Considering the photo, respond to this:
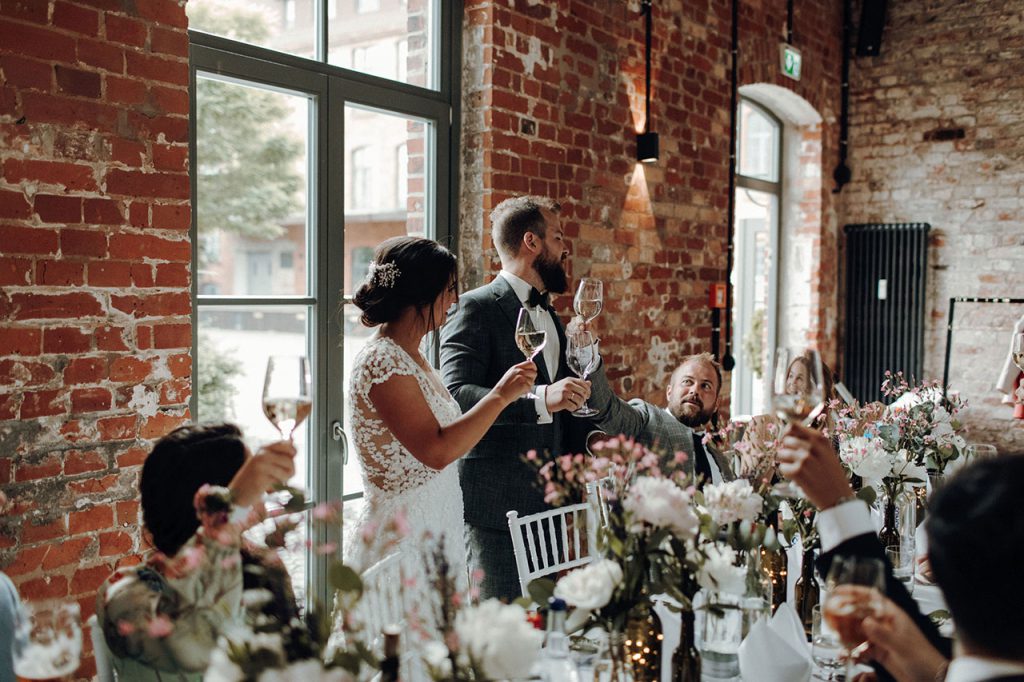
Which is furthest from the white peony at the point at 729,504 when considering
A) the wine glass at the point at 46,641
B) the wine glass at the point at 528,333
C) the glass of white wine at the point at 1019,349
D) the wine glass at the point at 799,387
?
the glass of white wine at the point at 1019,349

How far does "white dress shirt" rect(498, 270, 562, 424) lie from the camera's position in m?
2.81

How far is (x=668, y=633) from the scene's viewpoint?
1946mm

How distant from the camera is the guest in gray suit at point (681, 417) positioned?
10.6ft

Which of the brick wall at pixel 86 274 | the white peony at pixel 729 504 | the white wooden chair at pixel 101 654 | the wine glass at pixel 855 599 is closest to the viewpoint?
the wine glass at pixel 855 599

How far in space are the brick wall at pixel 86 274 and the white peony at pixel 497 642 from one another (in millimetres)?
1585

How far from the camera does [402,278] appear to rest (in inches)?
95.1

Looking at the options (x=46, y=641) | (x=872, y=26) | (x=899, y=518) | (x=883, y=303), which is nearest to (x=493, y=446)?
(x=899, y=518)

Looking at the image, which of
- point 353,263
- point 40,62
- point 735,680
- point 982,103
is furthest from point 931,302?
point 40,62

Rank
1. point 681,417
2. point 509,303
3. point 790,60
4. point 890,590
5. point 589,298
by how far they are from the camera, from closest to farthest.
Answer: point 890,590 < point 589,298 < point 509,303 < point 681,417 < point 790,60

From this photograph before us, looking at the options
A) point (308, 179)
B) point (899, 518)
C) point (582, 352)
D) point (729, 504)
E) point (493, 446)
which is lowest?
point (899, 518)

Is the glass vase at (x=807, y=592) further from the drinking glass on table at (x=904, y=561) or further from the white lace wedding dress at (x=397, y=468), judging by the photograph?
the white lace wedding dress at (x=397, y=468)

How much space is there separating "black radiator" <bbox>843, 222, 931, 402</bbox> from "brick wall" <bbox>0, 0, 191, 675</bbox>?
17.0 feet

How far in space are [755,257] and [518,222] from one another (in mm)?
3974

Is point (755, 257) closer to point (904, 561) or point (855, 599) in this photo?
point (904, 561)
